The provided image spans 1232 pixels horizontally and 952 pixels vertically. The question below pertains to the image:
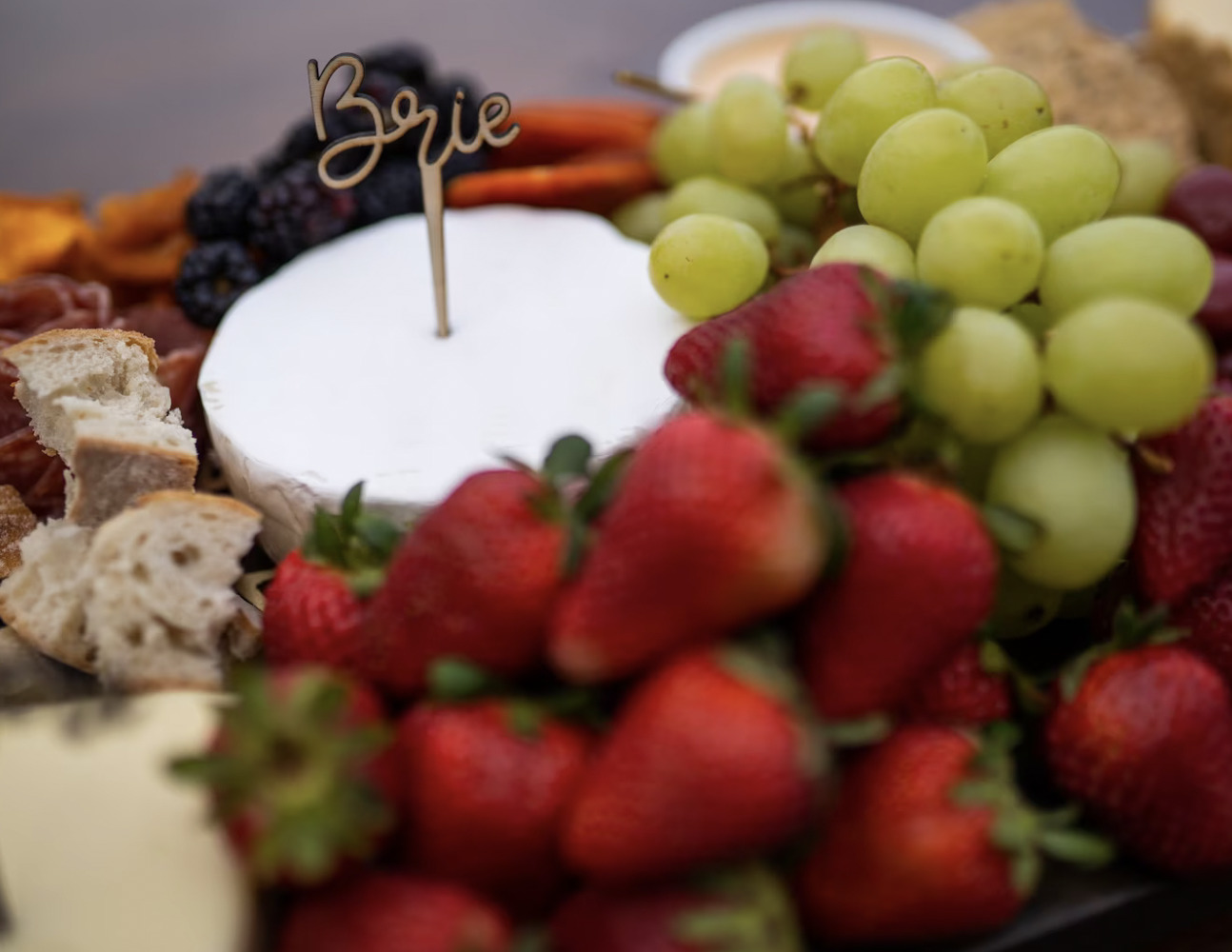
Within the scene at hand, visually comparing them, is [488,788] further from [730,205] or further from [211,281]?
[211,281]

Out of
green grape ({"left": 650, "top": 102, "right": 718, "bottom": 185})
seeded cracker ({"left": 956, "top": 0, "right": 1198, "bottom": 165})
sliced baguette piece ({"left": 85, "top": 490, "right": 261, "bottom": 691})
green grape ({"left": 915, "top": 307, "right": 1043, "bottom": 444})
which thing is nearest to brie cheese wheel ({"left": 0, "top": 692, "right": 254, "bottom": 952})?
sliced baguette piece ({"left": 85, "top": 490, "right": 261, "bottom": 691})

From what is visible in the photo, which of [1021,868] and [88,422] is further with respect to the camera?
[88,422]

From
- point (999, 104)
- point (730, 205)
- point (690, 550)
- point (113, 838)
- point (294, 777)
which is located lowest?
point (113, 838)

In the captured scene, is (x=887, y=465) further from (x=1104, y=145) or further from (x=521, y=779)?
(x=1104, y=145)

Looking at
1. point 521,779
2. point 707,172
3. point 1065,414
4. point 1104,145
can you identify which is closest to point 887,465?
point 1065,414

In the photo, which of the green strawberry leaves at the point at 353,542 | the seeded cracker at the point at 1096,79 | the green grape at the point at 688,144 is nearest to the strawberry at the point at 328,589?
the green strawberry leaves at the point at 353,542

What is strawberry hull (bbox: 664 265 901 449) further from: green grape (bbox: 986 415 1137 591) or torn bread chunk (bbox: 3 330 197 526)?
torn bread chunk (bbox: 3 330 197 526)

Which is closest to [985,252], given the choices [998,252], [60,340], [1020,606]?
[998,252]
